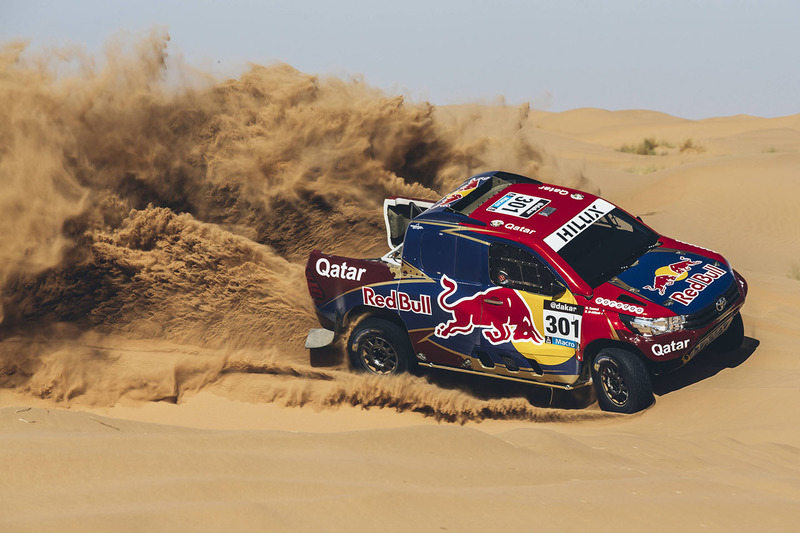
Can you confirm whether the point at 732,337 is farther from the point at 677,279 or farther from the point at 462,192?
the point at 462,192

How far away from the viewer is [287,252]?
11.9m

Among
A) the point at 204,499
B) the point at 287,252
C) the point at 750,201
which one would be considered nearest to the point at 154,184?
the point at 287,252

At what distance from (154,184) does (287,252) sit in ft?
6.30

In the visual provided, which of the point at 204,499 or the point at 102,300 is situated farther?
the point at 102,300

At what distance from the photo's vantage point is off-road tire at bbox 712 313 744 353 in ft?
28.3

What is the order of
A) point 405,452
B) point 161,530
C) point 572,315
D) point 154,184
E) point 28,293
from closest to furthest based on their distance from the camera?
1. point 161,530
2. point 405,452
3. point 572,315
4. point 28,293
5. point 154,184

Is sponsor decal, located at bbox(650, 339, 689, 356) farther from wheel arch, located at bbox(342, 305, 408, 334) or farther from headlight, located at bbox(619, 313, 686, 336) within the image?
wheel arch, located at bbox(342, 305, 408, 334)

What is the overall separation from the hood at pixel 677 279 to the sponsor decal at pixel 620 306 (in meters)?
0.17

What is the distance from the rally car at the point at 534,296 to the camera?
7570 millimetres

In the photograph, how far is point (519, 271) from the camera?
791 centimetres

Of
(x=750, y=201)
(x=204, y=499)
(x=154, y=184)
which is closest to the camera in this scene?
(x=204, y=499)

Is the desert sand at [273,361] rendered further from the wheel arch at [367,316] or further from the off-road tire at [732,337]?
the wheel arch at [367,316]

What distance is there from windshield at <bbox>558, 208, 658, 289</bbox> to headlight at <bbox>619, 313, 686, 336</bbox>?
0.49 m

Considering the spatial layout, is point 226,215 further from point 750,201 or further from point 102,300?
point 750,201
